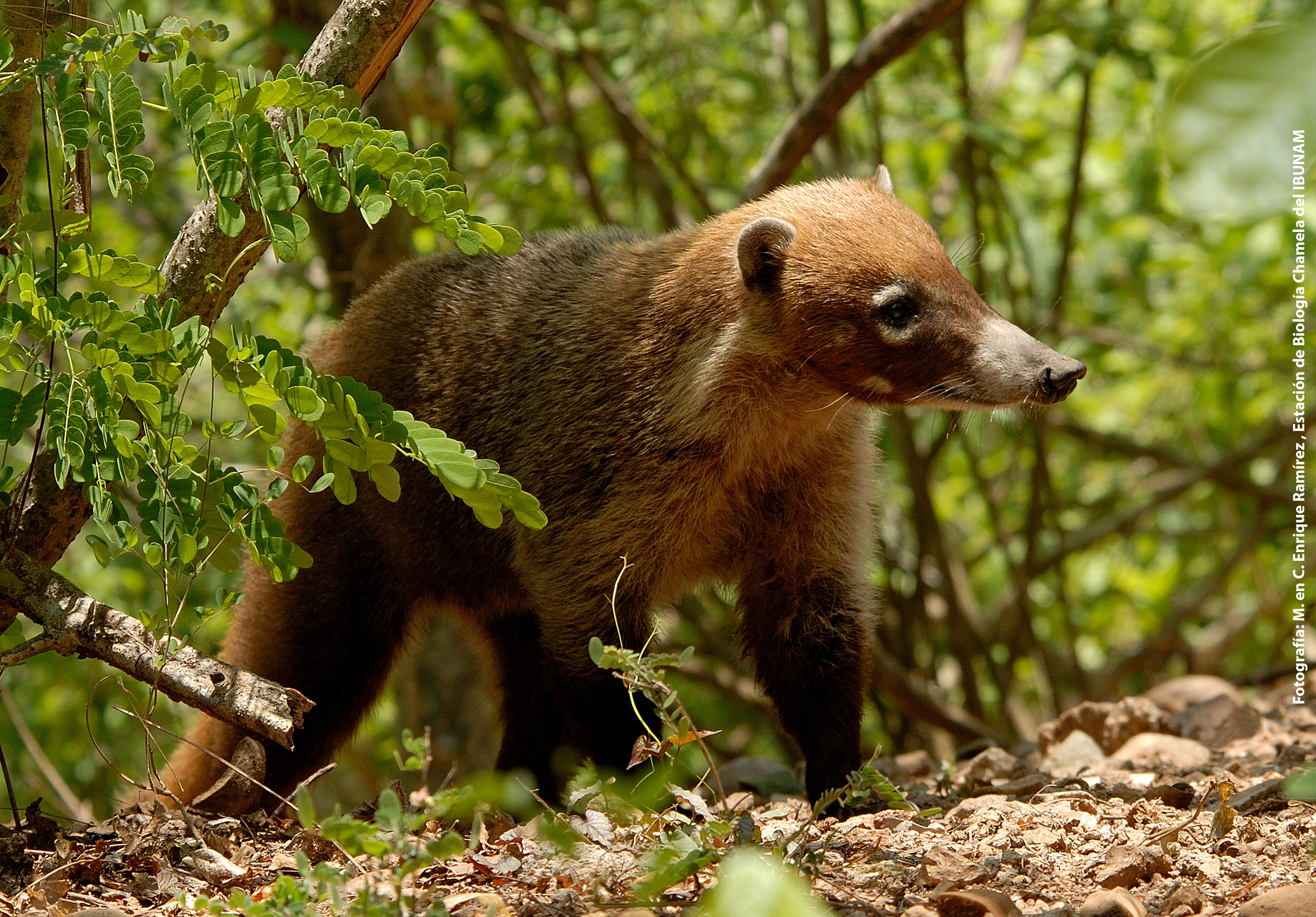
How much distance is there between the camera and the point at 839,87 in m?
4.93

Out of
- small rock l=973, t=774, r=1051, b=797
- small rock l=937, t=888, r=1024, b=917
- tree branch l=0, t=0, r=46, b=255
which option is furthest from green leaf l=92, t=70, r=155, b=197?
small rock l=973, t=774, r=1051, b=797

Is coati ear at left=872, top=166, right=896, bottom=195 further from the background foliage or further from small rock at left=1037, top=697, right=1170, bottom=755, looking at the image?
small rock at left=1037, top=697, right=1170, bottom=755

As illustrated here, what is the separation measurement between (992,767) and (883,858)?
1.76 metres

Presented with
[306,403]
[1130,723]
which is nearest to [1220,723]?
[1130,723]

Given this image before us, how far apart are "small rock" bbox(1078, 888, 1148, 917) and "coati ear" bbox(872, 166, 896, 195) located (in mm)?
2605

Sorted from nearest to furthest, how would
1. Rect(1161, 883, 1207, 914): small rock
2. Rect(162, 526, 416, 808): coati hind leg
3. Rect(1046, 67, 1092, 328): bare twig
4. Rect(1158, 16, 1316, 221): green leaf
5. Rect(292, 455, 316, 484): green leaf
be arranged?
Rect(1158, 16, 1316, 221): green leaf
Rect(1161, 883, 1207, 914): small rock
Rect(292, 455, 316, 484): green leaf
Rect(162, 526, 416, 808): coati hind leg
Rect(1046, 67, 1092, 328): bare twig

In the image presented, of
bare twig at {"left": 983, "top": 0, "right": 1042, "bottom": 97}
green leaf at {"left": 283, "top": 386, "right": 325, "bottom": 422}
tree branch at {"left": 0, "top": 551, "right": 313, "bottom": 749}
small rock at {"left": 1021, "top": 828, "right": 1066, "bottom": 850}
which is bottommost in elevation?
small rock at {"left": 1021, "top": 828, "right": 1066, "bottom": 850}

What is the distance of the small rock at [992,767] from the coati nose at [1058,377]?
152 cm

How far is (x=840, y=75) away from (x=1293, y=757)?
294 centimetres

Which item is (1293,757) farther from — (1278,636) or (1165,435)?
(1165,435)

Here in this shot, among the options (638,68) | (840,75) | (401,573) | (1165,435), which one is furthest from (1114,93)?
(401,573)

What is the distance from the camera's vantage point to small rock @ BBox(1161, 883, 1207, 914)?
252cm

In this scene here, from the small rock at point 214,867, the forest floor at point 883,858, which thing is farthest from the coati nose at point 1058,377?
the small rock at point 214,867

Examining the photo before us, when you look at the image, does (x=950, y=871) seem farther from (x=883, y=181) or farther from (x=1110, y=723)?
(x=883, y=181)
